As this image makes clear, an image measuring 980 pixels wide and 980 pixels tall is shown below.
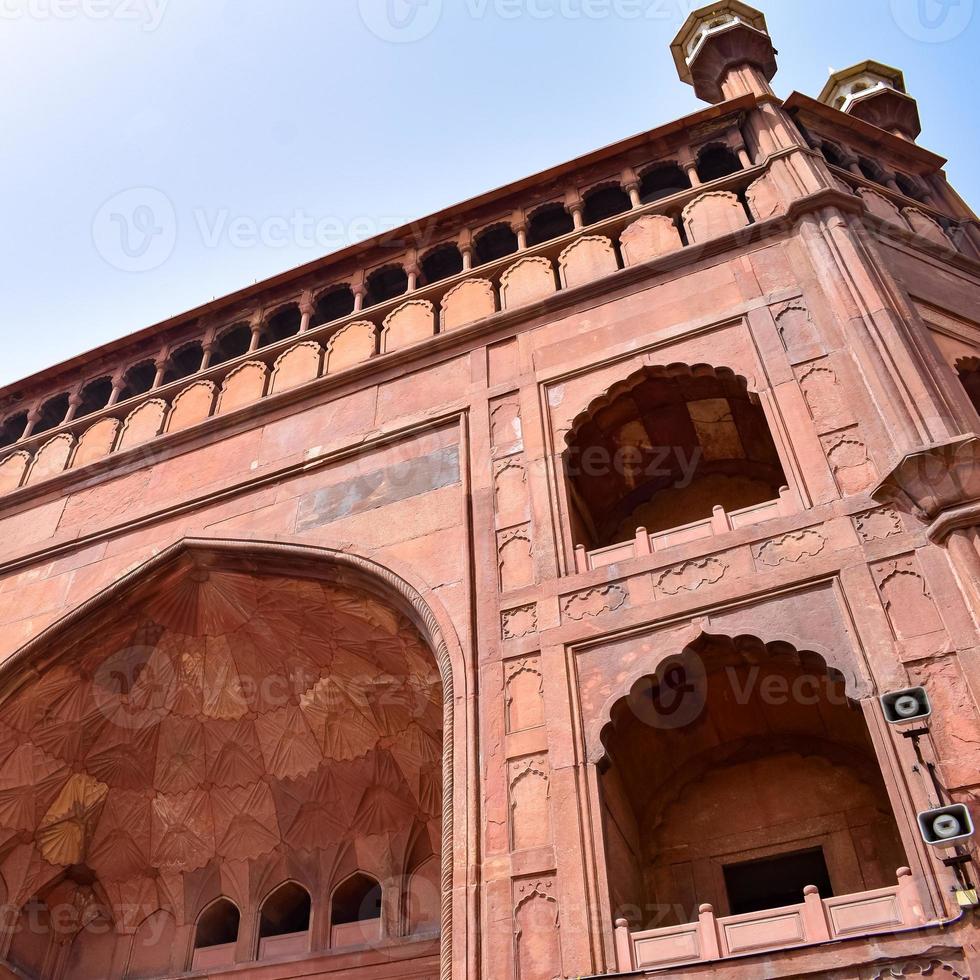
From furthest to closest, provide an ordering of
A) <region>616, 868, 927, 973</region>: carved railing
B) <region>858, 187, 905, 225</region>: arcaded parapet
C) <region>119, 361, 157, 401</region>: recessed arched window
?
<region>119, 361, 157, 401</region>: recessed arched window < <region>858, 187, 905, 225</region>: arcaded parapet < <region>616, 868, 927, 973</region>: carved railing

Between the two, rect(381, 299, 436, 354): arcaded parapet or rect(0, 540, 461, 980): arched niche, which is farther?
rect(381, 299, 436, 354): arcaded parapet

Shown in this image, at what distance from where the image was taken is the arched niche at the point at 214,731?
8.98m

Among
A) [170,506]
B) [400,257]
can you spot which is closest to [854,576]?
[170,506]

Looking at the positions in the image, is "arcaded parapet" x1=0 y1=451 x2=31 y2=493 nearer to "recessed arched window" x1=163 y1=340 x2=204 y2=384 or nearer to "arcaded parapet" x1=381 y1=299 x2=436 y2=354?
"recessed arched window" x1=163 y1=340 x2=204 y2=384

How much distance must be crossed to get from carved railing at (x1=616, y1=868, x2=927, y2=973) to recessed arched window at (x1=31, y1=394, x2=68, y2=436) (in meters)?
9.70

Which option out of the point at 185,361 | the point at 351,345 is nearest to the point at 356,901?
the point at 351,345

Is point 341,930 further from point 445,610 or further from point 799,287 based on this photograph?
point 799,287

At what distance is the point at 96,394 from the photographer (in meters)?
12.7

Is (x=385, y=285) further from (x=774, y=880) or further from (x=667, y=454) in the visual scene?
(x=774, y=880)

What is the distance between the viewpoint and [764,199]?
9.73 m

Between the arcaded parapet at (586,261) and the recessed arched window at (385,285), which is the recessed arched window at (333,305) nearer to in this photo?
the recessed arched window at (385,285)

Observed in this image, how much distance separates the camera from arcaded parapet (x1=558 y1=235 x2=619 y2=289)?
32.2ft

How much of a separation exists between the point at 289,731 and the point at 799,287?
5755 mm

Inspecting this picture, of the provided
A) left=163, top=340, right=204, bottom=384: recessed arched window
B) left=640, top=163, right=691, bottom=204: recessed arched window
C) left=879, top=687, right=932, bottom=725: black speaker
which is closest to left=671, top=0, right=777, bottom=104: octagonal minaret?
left=640, top=163, right=691, bottom=204: recessed arched window
